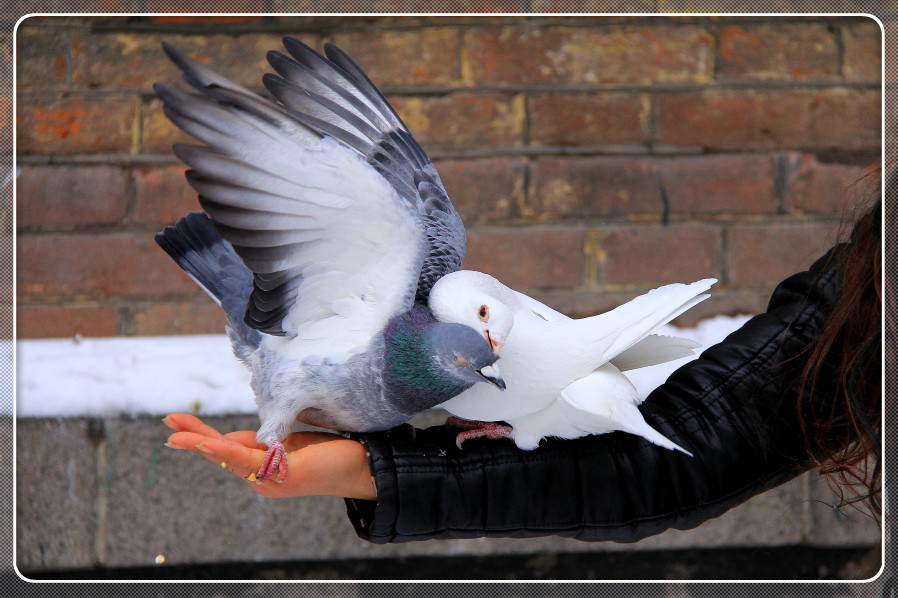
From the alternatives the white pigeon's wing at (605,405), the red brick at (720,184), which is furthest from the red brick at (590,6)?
the white pigeon's wing at (605,405)

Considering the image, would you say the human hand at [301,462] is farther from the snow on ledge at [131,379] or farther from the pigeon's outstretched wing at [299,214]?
the snow on ledge at [131,379]

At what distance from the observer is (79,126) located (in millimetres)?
823

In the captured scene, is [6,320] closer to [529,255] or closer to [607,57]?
[529,255]

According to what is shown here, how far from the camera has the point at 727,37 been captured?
82 centimetres

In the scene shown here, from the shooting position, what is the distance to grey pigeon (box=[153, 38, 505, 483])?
1.41ft

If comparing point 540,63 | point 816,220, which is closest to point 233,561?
point 540,63

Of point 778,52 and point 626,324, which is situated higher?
point 778,52

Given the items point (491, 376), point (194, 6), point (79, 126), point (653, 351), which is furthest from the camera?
point (79, 126)

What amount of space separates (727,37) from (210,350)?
684mm

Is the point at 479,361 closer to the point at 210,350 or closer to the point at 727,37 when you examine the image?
the point at 210,350

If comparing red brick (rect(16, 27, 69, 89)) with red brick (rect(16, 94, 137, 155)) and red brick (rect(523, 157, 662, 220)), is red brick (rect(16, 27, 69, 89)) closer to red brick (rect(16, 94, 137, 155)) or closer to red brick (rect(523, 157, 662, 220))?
red brick (rect(16, 94, 137, 155))

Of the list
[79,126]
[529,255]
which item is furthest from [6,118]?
[529,255]

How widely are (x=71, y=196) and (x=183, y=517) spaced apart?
39 centimetres

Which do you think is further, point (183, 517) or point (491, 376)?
point (183, 517)
